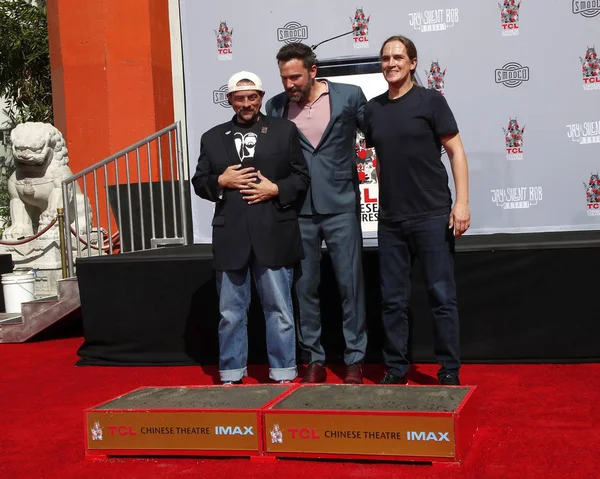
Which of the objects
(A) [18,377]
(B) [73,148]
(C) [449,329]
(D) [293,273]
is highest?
(B) [73,148]

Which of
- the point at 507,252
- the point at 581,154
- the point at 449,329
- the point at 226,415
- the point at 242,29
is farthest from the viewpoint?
the point at 242,29

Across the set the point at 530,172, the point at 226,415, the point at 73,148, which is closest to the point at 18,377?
the point at 226,415

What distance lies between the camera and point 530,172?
215 inches

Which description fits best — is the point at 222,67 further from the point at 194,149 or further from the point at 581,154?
the point at 581,154

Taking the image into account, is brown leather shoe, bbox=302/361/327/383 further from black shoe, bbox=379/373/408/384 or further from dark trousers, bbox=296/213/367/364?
black shoe, bbox=379/373/408/384

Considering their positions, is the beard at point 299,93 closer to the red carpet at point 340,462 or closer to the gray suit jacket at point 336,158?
the gray suit jacket at point 336,158

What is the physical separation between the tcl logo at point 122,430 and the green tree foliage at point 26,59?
937 centimetres

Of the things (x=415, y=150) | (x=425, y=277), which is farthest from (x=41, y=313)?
(x=415, y=150)

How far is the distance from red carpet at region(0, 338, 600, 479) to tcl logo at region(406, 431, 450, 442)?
10 cm

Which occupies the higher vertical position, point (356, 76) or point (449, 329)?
point (356, 76)

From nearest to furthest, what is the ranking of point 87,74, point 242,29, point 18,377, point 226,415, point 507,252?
point 226,415 → point 507,252 → point 18,377 → point 242,29 → point 87,74

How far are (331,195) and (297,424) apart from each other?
1.29 meters

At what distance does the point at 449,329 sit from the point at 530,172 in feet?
7.79

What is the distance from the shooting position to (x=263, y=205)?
3533mm
